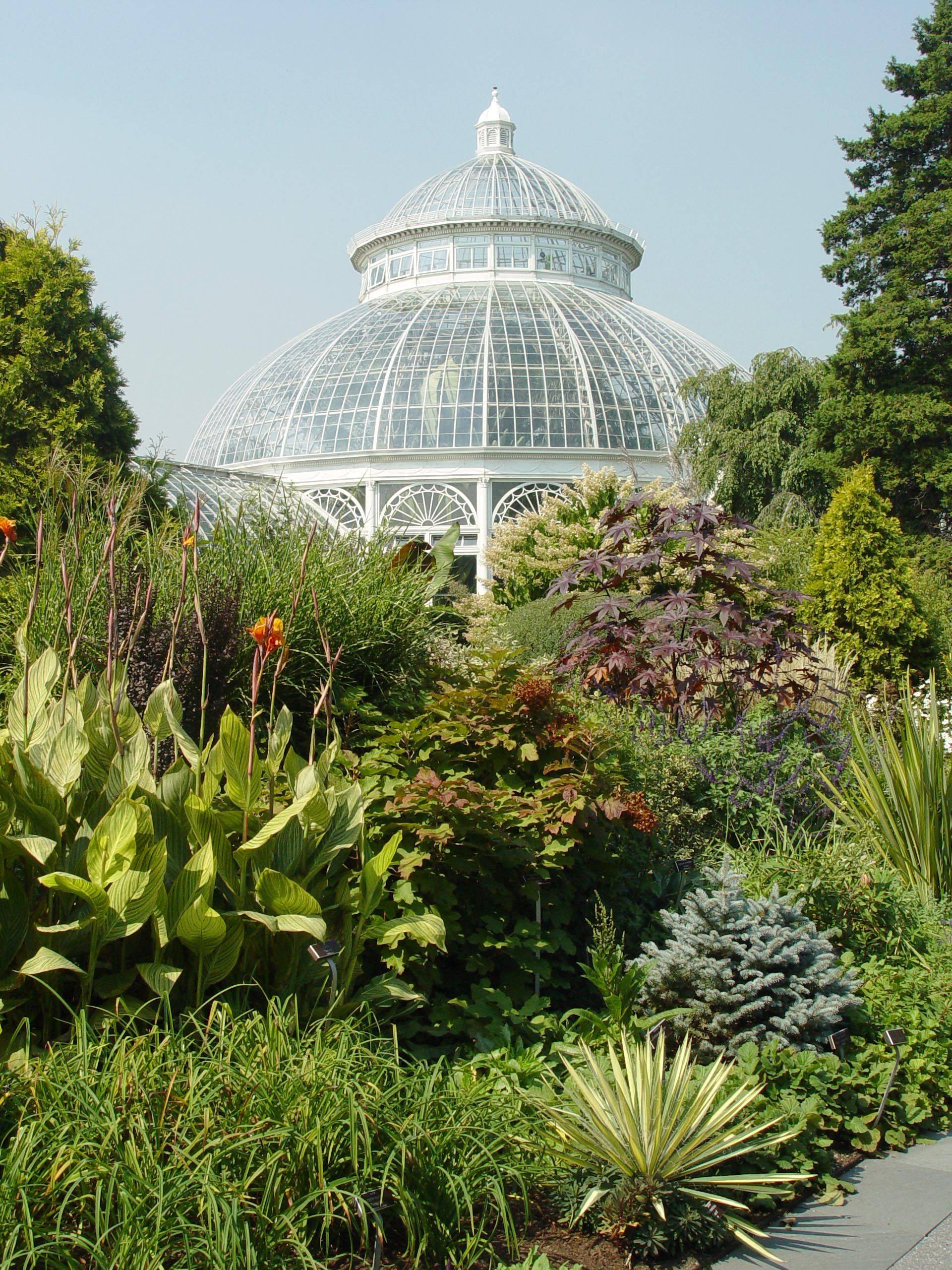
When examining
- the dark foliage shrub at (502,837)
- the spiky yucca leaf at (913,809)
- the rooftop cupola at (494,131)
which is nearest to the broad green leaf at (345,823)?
the dark foliage shrub at (502,837)

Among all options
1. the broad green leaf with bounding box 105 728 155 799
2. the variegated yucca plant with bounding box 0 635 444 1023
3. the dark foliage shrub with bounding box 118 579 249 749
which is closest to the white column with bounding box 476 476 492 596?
the dark foliage shrub with bounding box 118 579 249 749

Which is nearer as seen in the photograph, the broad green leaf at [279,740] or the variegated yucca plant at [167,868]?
the variegated yucca plant at [167,868]

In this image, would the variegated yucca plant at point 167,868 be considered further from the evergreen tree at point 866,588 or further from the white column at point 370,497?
the white column at point 370,497

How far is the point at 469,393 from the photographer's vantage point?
82.6ft

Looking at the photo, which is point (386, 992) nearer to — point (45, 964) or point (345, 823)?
point (345, 823)

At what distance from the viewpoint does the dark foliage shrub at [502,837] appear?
150 inches

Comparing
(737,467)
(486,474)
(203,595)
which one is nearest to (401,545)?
(203,595)

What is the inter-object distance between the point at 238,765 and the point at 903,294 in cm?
2010

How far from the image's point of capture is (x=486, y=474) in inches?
983

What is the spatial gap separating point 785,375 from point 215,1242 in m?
22.2

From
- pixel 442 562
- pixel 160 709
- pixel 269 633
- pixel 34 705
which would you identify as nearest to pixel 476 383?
pixel 442 562

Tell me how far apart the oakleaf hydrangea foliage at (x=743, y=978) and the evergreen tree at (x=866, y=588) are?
10806 millimetres

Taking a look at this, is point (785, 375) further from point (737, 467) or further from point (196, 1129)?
point (196, 1129)

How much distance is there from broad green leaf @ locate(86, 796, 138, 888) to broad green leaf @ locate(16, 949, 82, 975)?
0.23 m
